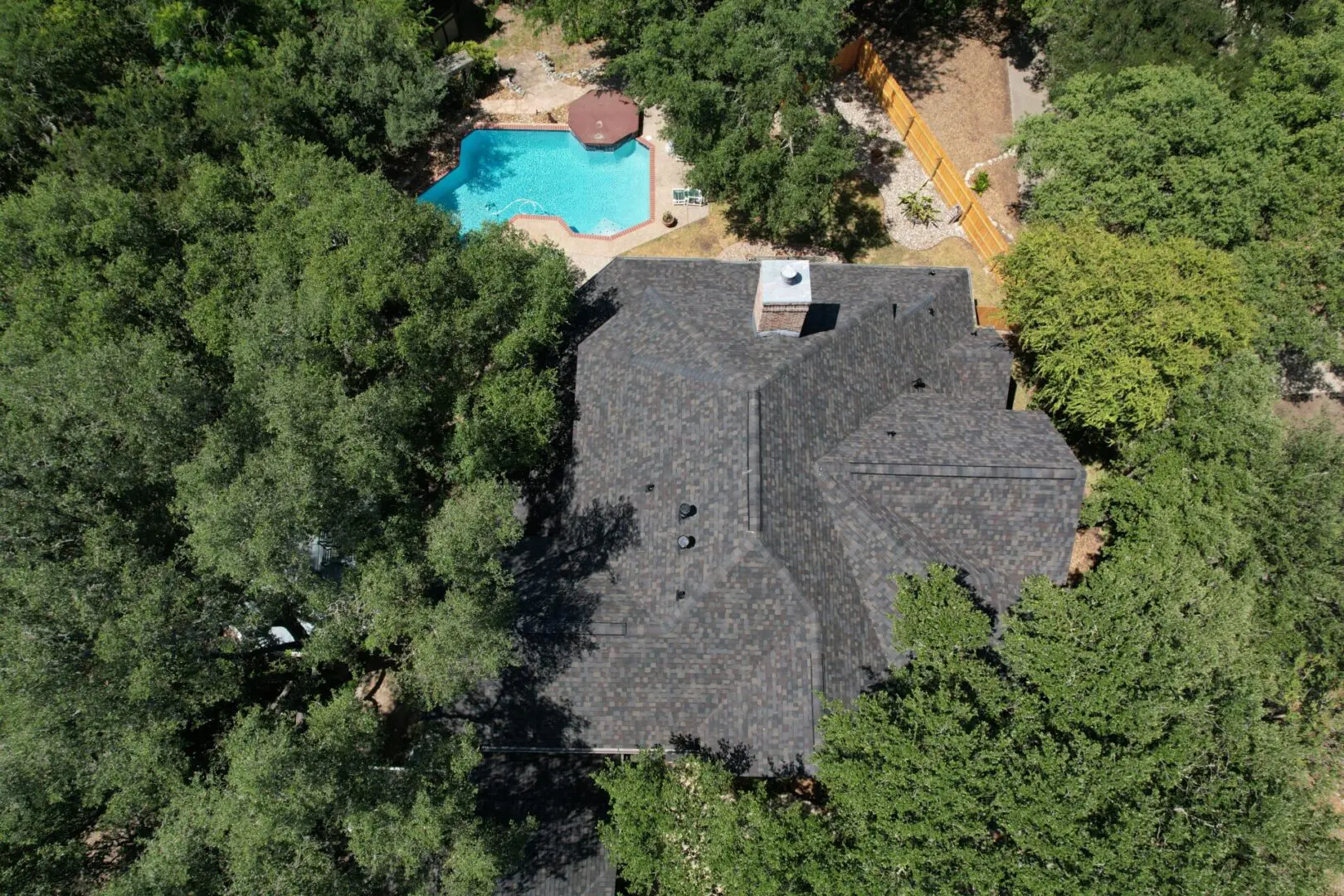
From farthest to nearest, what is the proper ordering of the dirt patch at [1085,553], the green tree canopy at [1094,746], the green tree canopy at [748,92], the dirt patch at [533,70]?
the dirt patch at [533,70]
the green tree canopy at [748,92]
the dirt patch at [1085,553]
the green tree canopy at [1094,746]

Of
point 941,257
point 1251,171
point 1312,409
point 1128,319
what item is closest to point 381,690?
point 1128,319

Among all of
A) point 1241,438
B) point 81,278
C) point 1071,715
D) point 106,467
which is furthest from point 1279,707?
point 81,278

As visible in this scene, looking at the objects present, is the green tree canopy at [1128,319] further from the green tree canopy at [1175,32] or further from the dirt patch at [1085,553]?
the green tree canopy at [1175,32]

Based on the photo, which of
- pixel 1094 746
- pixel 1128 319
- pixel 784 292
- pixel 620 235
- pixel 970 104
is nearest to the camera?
pixel 1094 746

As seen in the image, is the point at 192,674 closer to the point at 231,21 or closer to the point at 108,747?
the point at 108,747

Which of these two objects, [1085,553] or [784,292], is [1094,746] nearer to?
[1085,553]

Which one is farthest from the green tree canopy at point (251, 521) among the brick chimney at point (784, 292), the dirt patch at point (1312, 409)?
the dirt patch at point (1312, 409)

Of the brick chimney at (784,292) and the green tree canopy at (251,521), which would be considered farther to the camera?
the brick chimney at (784,292)
